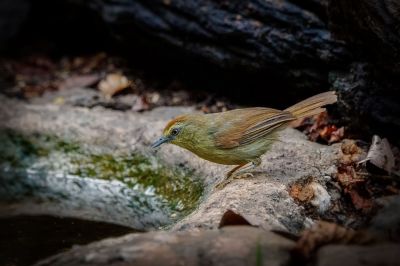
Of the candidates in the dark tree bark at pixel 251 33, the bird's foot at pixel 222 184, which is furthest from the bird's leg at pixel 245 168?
the dark tree bark at pixel 251 33

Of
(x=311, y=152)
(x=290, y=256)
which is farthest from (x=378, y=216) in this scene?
(x=311, y=152)

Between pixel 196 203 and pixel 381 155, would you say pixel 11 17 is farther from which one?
pixel 381 155

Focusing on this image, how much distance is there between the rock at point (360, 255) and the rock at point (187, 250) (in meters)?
0.24

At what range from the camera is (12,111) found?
7.22 meters

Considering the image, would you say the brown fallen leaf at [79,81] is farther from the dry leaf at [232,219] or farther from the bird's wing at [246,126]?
the dry leaf at [232,219]

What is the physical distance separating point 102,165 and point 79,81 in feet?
7.93

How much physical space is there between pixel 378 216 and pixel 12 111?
4.79 metres

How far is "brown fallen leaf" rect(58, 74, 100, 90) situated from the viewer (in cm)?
841

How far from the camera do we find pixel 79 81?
8555 mm

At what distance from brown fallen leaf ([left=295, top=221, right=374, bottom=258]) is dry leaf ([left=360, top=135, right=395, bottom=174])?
1702mm

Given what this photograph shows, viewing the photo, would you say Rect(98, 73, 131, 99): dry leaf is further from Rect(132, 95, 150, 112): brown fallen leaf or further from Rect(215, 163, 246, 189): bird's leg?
Rect(215, 163, 246, 189): bird's leg

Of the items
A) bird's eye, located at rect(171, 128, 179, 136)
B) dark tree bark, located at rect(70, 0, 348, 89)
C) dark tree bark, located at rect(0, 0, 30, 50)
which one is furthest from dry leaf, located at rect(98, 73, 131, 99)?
bird's eye, located at rect(171, 128, 179, 136)

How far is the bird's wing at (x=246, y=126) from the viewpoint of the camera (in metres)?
5.32

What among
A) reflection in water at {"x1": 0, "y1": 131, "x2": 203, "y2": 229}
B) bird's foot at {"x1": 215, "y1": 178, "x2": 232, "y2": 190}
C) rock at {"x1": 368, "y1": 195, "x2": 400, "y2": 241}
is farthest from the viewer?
reflection in water at {"x1": 0, "y1": 131, "x2": 203, "y2": 229}
